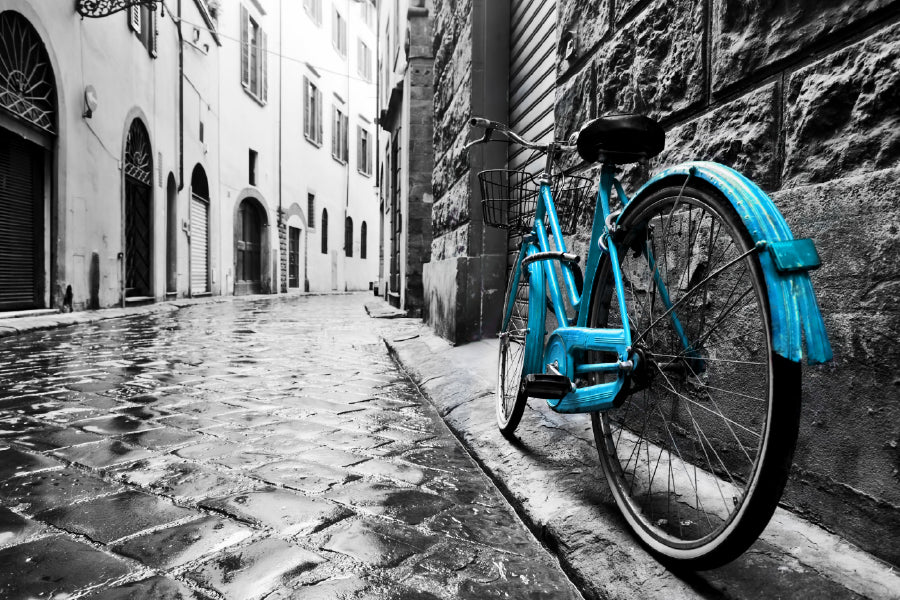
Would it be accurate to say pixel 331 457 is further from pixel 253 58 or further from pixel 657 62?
pixel 253 58

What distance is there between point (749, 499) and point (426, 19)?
9329mm

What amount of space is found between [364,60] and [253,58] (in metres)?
11.1

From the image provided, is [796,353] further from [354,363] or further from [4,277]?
[4,277]

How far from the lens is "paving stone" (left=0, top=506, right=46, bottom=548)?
1.71 metres

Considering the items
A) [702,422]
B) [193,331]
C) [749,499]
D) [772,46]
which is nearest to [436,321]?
[193,331]

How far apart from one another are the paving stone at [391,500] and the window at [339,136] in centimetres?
2293

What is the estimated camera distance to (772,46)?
170cm

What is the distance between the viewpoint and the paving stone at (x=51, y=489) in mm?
1970

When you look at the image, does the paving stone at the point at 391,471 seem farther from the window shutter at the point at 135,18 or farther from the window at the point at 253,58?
the window at the point at 253,58

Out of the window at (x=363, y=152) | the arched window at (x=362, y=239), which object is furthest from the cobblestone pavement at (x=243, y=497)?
the window at (x=363, y=152)

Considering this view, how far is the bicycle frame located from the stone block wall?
40 centimetres

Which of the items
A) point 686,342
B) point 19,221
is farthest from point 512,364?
point 19,221

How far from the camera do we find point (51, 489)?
6.86 feet

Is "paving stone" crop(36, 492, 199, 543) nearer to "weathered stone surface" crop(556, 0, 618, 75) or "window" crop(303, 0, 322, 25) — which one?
"weathered stone surface" crop(556, 0, 618, 75)
